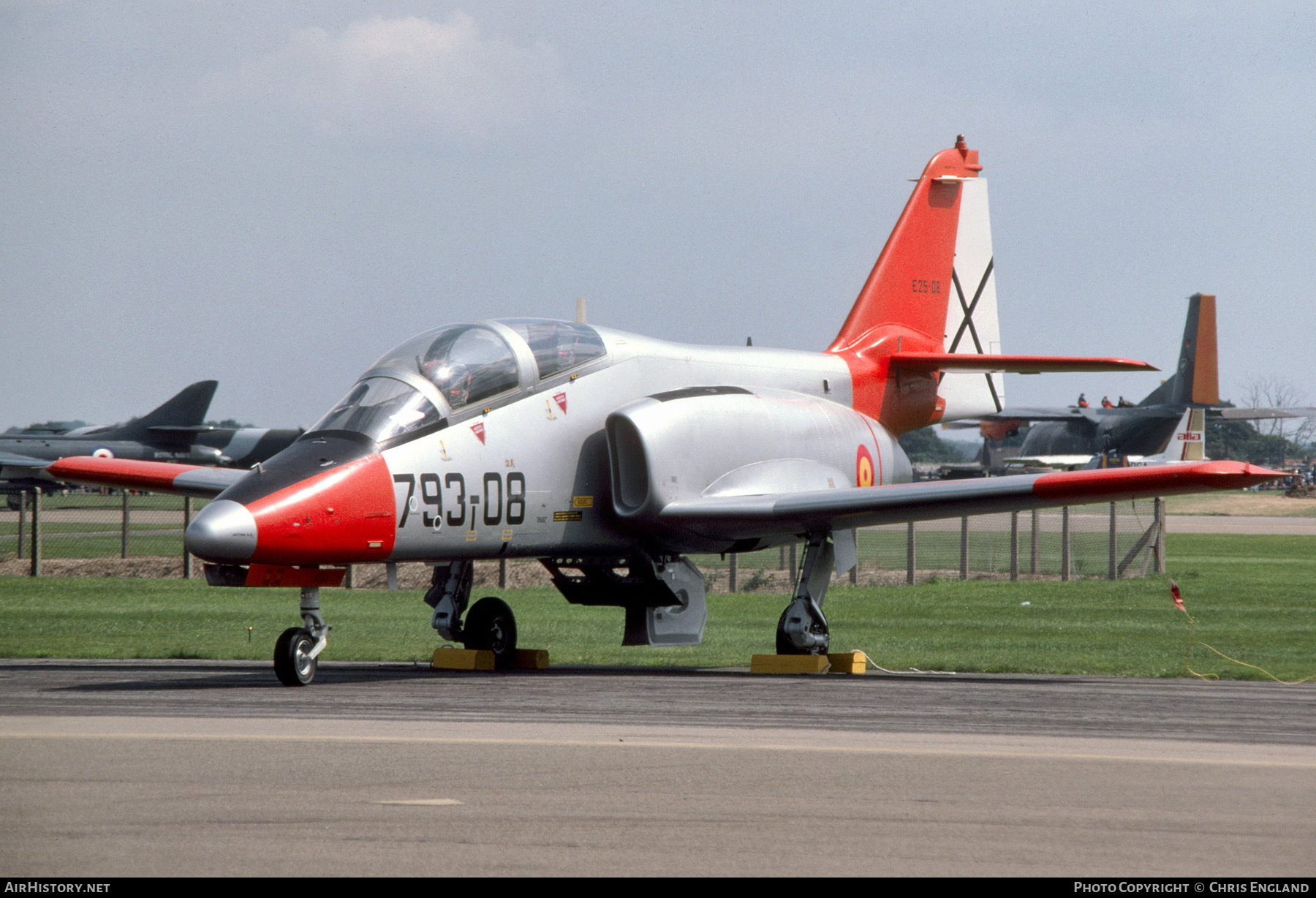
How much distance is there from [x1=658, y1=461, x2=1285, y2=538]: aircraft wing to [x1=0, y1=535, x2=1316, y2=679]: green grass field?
1847mm

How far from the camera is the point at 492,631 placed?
1492 cm

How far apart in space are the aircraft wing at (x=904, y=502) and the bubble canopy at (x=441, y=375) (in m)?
2.03

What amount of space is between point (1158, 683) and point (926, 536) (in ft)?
92.0

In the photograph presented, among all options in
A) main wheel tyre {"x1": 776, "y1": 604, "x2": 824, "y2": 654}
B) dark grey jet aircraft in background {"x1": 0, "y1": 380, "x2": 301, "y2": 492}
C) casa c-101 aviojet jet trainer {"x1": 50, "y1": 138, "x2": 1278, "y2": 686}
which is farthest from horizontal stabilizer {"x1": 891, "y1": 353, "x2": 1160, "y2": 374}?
dark grey jet aircraft in background {"x1": 0, "y1": 380, "x2": 301, "y2": 492}

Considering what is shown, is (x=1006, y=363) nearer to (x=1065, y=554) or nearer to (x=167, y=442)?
(x=1065, y=554)

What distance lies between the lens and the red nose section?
11.2 m

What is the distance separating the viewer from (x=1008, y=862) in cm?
546

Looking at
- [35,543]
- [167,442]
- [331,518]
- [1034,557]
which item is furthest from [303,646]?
[167,442]

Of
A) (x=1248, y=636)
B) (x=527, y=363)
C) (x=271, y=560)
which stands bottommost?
A: (x=1248, y=636)

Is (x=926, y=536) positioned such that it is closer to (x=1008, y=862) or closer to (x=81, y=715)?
(x=81, y=715)

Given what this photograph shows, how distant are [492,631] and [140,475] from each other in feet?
14.3

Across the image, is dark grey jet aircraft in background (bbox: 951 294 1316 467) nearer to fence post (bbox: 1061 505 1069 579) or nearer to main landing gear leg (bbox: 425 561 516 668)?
fence post (bbox: 1061 505 1069 579)

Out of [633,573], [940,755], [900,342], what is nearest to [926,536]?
[900,342]

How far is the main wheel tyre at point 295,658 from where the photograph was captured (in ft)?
39.1
